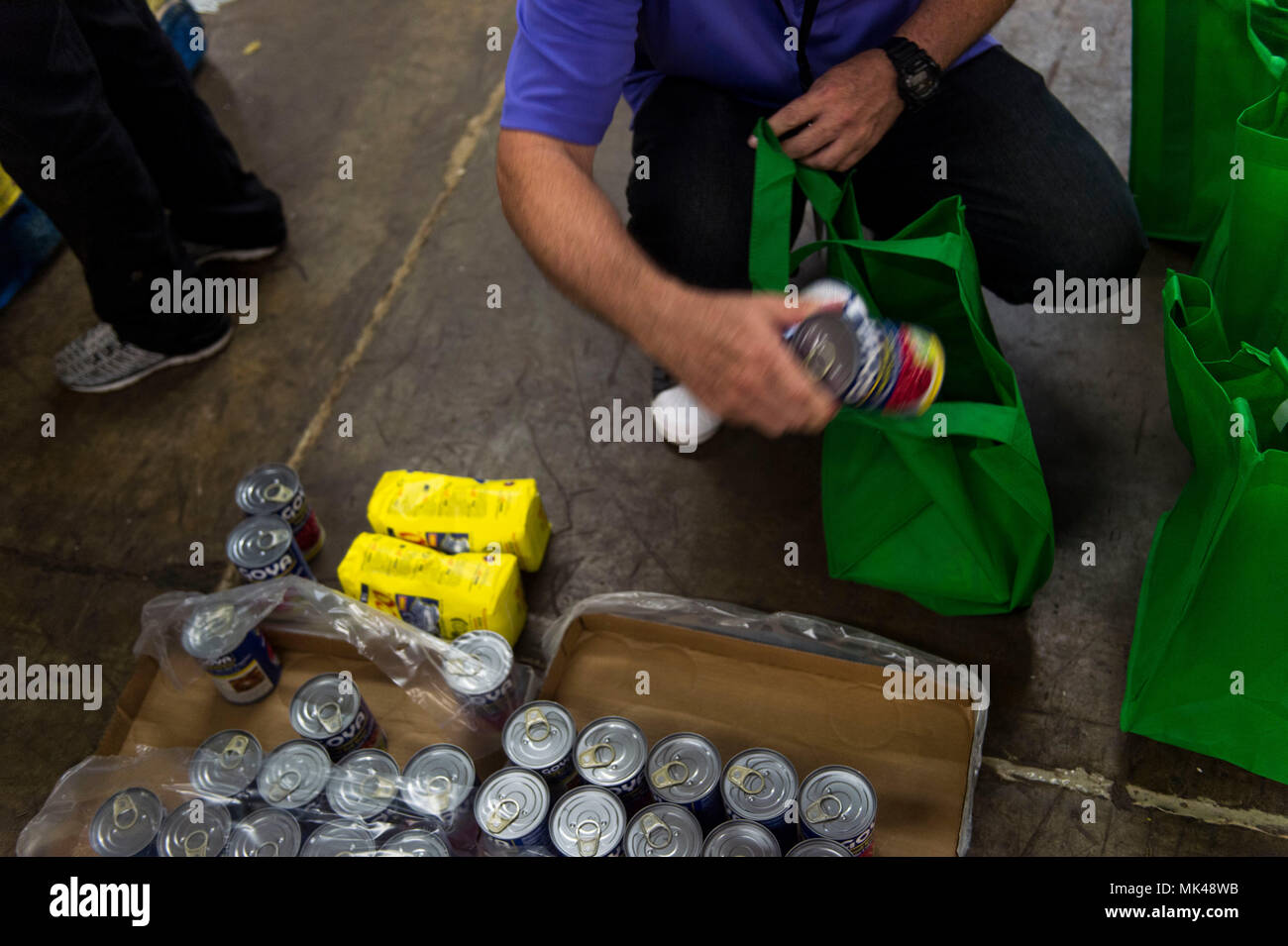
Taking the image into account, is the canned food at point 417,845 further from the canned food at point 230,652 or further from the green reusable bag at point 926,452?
the green reusable bag at point 926,452

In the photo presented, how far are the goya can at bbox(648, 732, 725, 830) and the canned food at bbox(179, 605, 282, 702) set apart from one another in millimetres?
676

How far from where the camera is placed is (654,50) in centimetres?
155

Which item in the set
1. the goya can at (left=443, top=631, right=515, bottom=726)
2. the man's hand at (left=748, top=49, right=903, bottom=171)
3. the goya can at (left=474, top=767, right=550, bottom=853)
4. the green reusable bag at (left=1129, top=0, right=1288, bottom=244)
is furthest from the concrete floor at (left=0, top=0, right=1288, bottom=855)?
the man's hand at (left=748, top=49, right=903, bottom=171)

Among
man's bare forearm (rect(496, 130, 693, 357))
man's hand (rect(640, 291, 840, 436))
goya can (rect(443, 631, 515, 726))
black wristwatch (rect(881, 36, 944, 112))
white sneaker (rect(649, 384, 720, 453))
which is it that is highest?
black wristwatch (rect(881, 36, 944, 112))

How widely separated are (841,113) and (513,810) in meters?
1.11

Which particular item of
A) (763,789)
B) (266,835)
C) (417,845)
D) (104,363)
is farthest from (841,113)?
(104,363)

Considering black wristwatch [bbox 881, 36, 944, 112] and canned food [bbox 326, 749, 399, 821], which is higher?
black wristwatch [bbox 881, 36, 944, 112]

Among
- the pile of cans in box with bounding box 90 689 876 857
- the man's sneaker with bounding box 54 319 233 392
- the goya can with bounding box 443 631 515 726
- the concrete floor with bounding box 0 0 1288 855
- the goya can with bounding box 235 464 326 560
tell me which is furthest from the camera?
the man's sneaker with bounding box 54 319 233 392

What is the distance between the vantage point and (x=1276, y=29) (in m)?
1.49

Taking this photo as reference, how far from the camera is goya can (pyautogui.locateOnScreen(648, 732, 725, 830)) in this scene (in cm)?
122

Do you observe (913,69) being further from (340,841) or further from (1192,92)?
(340,841)

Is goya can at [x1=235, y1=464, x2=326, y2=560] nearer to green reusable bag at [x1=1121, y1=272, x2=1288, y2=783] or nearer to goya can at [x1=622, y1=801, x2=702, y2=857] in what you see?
goya can at [x1=622, y1=801, x2=702, y2=857]
